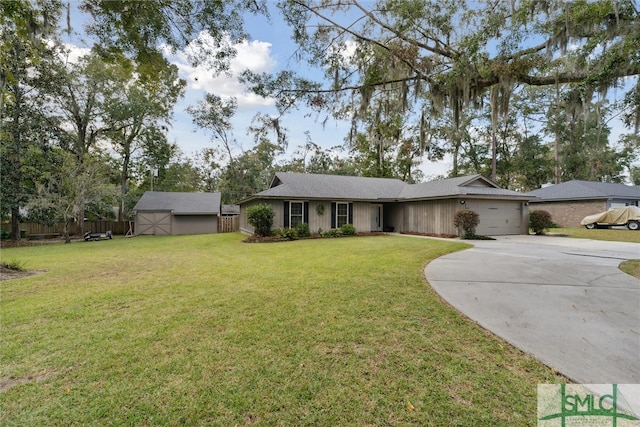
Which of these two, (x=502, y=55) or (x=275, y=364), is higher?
(x=502, y=55)

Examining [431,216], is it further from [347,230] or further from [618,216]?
[618,216]

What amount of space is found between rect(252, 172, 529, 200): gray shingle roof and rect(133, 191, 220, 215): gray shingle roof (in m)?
6.67

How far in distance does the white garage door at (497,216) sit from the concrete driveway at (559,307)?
714cm

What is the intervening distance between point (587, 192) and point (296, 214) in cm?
2150

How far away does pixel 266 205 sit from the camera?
13391mm

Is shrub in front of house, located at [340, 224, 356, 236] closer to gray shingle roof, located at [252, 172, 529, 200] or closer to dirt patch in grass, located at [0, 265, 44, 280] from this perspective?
gray shingle roof, located at [252, 172, 529, 200]

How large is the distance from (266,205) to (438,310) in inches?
419

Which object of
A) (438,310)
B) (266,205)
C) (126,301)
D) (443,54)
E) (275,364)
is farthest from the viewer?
(266,205)

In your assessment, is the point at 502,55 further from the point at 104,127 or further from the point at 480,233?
the point at 104,127

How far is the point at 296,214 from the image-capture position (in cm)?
1459

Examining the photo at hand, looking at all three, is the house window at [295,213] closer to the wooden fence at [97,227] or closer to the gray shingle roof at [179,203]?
the wooden fence at [97,227]

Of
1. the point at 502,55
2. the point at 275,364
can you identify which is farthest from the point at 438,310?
the point at 502,55

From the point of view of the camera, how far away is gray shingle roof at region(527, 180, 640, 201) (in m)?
19.7

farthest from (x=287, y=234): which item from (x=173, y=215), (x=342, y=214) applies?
(x=173, y=215)
